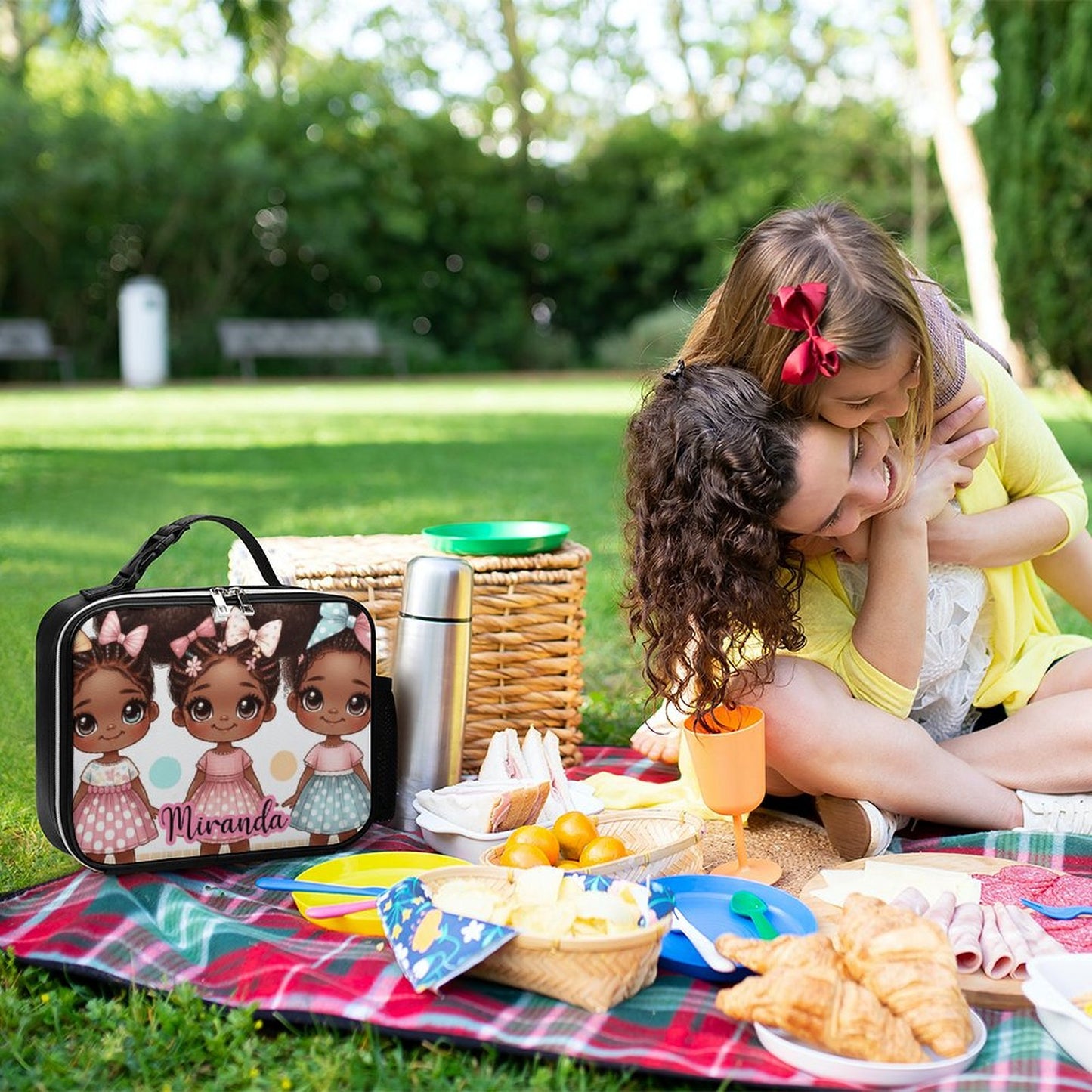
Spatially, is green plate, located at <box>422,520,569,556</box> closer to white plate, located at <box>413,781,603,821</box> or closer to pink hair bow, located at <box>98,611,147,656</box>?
white plate, located at <box>413,781,603,821</box>

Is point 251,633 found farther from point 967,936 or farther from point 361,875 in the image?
point 967,936

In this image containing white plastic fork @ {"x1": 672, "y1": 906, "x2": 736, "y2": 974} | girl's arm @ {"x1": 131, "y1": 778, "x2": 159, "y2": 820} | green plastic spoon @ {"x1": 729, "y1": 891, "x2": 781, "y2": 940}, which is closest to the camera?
white plastic fork @ {"x1": 672, "y1": 906, "x2": 736, "y2": 974}

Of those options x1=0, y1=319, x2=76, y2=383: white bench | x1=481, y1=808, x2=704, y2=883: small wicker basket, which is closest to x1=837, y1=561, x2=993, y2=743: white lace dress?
x1=481, y1=808, x2=704, y2=883: small wicker basket

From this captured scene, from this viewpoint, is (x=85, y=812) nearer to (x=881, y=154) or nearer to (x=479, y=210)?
(x=479, y=210)

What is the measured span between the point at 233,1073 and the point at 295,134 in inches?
655

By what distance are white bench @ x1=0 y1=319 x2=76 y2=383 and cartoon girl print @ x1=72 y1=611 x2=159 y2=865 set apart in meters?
13.9

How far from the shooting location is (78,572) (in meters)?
4.32

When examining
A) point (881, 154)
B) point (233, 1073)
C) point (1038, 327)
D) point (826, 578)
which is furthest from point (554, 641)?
point (881, 154)

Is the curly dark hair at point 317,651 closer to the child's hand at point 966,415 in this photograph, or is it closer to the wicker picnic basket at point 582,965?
the wicker picnic basket at point 582,965

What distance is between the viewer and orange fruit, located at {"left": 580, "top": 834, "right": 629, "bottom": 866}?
6.32ft

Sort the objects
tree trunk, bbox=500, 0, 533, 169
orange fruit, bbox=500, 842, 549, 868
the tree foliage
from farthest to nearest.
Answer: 1. tree trunk, bbox=500, 0, 533, 169
2. the tree foliage
3. orange fruit, bbox=500, 842, 549, 868

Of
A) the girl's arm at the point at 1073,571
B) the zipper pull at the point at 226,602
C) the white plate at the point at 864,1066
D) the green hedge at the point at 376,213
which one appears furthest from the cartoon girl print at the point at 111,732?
the green hedge at the point at 376,213

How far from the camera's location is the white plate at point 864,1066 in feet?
4.65

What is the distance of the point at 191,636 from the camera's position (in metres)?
2.03
